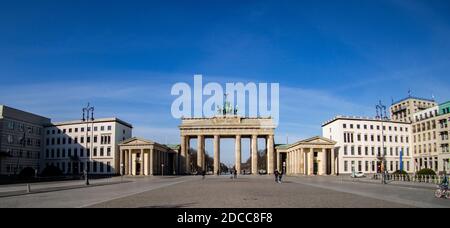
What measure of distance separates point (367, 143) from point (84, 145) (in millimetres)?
80303

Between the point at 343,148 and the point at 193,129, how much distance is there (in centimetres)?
4478

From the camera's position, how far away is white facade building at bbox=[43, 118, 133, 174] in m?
108

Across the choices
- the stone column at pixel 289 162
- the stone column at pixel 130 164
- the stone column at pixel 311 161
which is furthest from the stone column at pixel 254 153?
the stone column at pixel 130 164

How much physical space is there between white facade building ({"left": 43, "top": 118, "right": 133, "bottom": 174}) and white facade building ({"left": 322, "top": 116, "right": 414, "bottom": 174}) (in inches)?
2468

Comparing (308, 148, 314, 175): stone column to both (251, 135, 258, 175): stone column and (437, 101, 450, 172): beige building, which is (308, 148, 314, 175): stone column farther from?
(437, 101, 450, 172): beige building

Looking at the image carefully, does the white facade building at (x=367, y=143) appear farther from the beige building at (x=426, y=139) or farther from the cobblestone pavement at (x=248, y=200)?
the cobblestone pavement at (x=248, y=200)

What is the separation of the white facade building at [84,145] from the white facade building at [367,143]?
6268 centimetres

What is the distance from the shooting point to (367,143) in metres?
111

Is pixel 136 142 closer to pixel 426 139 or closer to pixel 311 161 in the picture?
pixel 311 161


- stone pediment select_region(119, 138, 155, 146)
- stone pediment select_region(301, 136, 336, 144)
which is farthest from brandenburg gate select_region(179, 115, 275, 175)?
stone pediment select_region(119, 138, 155, 146)

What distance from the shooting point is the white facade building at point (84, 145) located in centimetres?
10800

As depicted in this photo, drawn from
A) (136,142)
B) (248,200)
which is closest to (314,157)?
(136,142)
